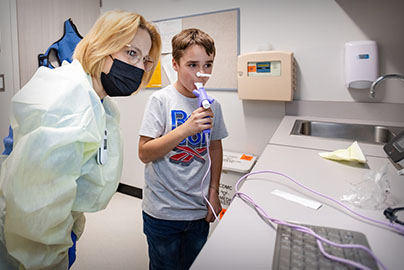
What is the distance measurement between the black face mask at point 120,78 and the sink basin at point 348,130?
0.95 metres

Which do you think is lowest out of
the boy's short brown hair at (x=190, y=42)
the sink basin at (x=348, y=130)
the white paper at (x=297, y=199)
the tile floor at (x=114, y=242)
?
the tile floor at (x=114, y=242)

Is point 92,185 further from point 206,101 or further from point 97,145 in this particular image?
point 206,101

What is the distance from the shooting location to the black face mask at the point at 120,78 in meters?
0.93

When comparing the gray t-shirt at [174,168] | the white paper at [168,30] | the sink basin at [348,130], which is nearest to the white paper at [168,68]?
the white paper at [168,30]

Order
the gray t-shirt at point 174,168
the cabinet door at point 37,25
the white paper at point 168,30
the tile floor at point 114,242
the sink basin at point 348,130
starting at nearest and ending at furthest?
the gray t-shirt at point 174,168 → the sink basin at point 348,130 → the tile floor at point 114,242 → the cabinet door at point 37,25 → the white paper at point 168,30

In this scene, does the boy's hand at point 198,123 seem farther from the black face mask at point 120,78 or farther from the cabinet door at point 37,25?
the cabinet door at point 37,25

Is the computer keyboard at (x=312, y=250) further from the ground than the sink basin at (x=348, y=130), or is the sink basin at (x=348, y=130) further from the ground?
the sink basin at (x=348, y=130)

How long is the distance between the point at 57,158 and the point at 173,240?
0.67 metres

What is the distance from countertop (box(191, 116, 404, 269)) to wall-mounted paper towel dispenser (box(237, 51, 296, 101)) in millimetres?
791

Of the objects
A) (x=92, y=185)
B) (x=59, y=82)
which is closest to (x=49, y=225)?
(x=92, y=185)

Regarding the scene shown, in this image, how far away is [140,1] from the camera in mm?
2566

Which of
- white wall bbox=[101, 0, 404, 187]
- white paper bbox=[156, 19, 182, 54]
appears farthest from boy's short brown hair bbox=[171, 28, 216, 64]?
white paper bbox=[156, 19, 182, 54]

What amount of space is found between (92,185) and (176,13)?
6.55ft

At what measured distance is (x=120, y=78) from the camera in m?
0.94
